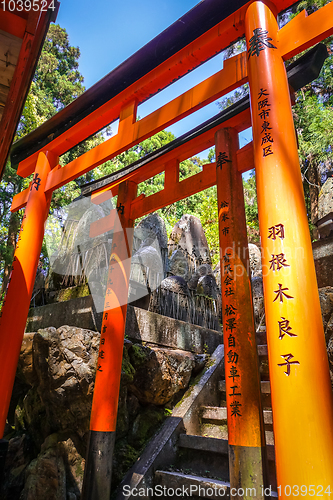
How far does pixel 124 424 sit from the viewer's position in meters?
4.80

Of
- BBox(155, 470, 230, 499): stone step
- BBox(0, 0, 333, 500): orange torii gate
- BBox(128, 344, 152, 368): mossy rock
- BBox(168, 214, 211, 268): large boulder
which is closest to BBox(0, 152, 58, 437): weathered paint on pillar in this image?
BBox(0, 0, 333, 500): orange torii gate

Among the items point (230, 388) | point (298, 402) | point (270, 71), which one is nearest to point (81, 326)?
point (230, 388)

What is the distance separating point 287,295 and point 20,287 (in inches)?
151

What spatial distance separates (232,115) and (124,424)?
479cm

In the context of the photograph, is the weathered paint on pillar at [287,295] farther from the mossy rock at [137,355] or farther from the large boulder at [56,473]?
the large boulder at [56,473]

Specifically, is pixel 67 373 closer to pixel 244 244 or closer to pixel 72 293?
pixel 72 293

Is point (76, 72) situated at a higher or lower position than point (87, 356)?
higher

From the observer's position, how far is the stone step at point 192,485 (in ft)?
11.5

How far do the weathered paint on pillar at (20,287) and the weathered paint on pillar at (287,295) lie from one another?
3554mm

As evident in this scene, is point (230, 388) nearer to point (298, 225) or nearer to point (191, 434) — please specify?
point (298, 225)

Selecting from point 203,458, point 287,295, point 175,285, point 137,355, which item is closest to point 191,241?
point 175,285

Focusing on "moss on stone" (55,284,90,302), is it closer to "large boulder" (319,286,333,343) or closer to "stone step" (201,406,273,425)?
"stone step" (201,406,273,425)

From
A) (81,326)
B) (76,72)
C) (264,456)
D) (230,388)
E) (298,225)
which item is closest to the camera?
(298,225)

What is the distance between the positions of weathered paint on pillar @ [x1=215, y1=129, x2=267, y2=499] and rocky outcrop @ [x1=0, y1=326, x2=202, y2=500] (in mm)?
2190
